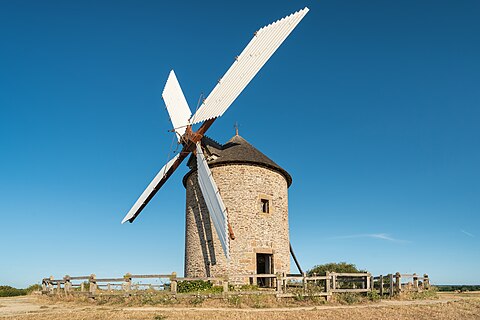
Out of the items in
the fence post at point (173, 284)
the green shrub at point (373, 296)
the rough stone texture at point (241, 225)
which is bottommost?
the green shrub at point (373, 296)

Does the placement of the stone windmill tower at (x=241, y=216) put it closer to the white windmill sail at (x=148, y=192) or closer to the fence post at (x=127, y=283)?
the white windmill sail at (x=148, y=192)

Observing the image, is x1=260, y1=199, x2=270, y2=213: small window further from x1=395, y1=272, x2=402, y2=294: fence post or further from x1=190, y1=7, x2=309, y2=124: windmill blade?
x1=395, y1=272, x2=402, y2=294: fence post

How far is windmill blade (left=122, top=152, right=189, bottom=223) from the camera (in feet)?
72.8

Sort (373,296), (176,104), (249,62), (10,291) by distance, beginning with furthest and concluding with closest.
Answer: (10,291) < (176,104) < (249,62) < (373,296)

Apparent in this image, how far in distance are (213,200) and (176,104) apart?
27.1 feet

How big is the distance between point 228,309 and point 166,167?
10.6 metres

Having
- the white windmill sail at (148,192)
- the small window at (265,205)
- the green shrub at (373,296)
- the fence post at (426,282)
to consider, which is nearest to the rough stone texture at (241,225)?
the small window at (265,205)

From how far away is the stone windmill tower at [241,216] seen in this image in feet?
64.5

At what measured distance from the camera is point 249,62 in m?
18.2

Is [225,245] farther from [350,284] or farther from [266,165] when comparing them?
[350,284]

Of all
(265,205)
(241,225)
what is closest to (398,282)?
(265,205)

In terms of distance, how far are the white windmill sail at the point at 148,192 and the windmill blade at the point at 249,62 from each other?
4355mm

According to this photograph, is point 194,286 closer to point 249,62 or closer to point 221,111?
point 221,111

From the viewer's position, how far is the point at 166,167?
2253 cm
